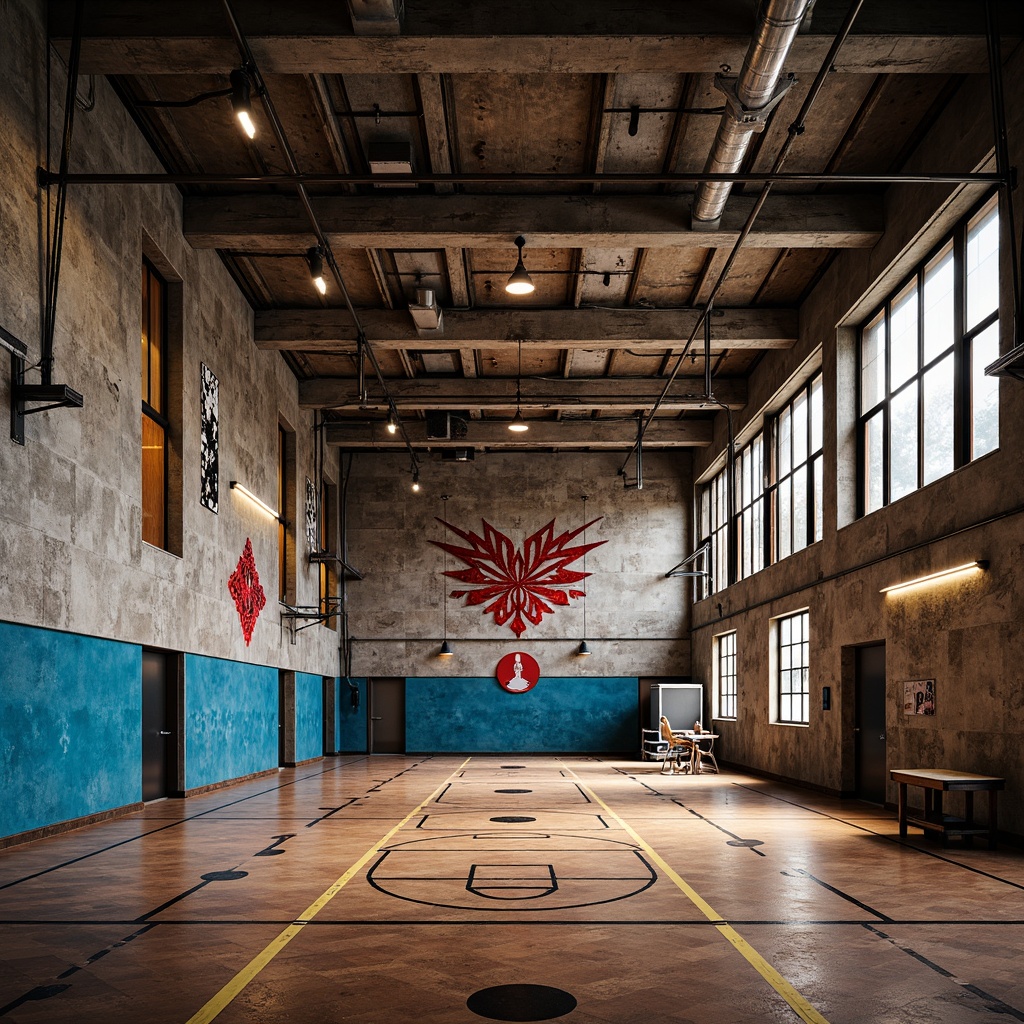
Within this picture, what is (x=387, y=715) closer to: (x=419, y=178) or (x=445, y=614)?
(x=445, y=614)

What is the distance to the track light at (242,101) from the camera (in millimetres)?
8320

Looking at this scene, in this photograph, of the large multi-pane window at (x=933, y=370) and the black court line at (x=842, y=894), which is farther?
the large multi-pane window at (x=933, y=370)

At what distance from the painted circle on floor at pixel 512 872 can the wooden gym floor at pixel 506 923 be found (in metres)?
0.03

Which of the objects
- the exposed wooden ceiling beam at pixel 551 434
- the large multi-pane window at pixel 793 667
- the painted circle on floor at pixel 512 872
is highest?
the exposed wooden ceiling beam at pixel 551 434

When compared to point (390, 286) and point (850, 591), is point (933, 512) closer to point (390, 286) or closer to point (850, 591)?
point (850, 591)

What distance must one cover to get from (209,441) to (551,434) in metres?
10.2

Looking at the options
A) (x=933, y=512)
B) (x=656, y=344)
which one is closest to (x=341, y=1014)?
(x=933, y=512)

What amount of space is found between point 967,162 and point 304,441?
564 inches

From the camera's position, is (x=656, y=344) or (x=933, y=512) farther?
(x=656, y=344)

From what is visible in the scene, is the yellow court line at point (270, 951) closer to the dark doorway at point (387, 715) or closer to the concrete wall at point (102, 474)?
the concrete wall at point (102, 474)

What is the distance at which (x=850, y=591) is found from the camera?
45.5 ft

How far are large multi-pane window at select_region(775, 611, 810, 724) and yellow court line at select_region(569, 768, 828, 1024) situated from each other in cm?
861

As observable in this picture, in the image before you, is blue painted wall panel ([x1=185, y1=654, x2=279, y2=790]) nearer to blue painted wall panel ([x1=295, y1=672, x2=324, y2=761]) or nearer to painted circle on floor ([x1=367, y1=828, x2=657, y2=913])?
blue painted wall panel ([x1=295, y1=672, x2=324, y2=761])

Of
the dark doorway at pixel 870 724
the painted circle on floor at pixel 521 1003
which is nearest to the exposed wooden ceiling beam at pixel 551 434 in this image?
the dark doorway at pixel 870 724
